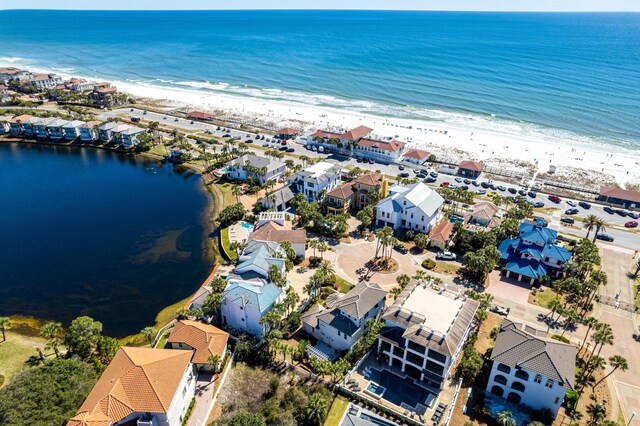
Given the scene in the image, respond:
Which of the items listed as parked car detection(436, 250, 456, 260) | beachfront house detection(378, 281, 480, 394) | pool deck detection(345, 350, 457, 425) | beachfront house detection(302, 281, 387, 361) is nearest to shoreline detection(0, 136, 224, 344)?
beachfront house detection(302, 281, 387, 361)

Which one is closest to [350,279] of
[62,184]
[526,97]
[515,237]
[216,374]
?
[216,374]

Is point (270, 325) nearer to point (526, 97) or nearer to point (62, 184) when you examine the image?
point (62, 184)

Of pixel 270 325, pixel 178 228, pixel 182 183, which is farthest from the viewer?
pixel 182 183

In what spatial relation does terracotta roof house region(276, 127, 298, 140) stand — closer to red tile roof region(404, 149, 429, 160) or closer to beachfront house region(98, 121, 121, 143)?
red tile roof region(404, 149, 429, 160)

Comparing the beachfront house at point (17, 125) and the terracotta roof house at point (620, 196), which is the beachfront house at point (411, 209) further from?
the beachfront house at point (17, 125)

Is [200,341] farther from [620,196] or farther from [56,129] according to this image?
[56,129]

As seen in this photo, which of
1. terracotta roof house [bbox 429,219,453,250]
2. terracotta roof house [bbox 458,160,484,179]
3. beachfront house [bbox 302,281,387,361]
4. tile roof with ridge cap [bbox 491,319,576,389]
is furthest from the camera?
terracotta roof house [bbox 458,160,484,179]
